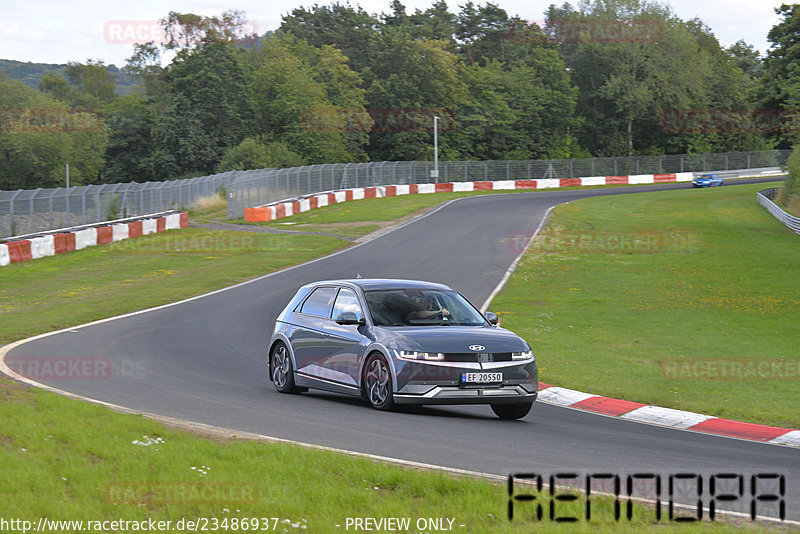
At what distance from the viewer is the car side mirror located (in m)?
11.9

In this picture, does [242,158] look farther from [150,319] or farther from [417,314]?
[417,314]

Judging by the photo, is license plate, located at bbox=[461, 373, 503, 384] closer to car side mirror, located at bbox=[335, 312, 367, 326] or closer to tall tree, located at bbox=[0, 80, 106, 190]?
car side mirror, located at bbox=[335, 312, 367, 326]

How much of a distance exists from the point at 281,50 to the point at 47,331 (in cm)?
8619

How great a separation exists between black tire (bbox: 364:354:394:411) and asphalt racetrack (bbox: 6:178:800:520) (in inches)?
9.4

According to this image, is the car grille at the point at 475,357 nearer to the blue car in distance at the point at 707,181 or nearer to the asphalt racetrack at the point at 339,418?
the asphalt racetrack at the point at 339,418

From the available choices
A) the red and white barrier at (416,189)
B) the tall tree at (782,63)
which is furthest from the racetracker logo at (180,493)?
the tall tree at (782,63)

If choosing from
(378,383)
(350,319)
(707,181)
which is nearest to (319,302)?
(350,319)

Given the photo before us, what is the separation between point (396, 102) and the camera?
326ft

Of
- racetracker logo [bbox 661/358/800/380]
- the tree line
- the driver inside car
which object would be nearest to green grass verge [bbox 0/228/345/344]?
the driver inside car

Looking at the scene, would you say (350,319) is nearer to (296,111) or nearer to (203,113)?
(203,113)

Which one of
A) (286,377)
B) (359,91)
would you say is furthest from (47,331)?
(359,91)

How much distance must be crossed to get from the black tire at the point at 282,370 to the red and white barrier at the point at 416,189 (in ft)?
129

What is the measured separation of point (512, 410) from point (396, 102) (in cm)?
9000

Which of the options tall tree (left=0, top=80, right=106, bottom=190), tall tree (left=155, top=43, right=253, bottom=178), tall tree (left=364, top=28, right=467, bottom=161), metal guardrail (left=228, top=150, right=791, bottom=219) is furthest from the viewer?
tall tree (left=0, top=80, right=106, bottom=190)
